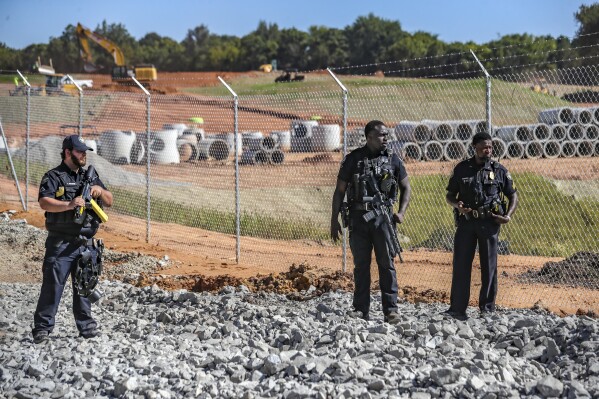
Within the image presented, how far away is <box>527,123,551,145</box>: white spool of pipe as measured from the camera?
81.2ft

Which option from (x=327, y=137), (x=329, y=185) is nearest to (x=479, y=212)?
(x=329, y=185)

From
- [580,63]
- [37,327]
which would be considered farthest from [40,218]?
[580,63]

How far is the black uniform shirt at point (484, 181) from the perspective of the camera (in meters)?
8.73

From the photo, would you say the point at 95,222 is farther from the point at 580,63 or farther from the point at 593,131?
the point at 580,63

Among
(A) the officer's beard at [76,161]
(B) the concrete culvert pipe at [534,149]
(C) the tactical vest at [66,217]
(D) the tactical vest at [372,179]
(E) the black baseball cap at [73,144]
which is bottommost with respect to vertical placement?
(C) the tactical vest at [66,217]

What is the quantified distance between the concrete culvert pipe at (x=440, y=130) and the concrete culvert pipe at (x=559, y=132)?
270cm

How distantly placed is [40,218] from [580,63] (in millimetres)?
24656

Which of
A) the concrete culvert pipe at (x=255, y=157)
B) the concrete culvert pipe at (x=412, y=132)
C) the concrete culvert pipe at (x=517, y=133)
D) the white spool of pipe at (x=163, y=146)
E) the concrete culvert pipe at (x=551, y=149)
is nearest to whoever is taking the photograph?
the concrete culvert pipe at (x=551, y=149)

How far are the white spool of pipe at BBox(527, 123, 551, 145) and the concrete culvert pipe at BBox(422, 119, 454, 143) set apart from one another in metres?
2.25

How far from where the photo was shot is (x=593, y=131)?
25.0 m

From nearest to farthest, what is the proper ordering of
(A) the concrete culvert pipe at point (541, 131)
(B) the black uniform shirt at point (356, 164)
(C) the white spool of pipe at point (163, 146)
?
(B) the black uniform shirt at point (356, 164) → (A) the concrete culvert pipe at point (541, 131) → (C) the white spool of pipe at point (163, 146)

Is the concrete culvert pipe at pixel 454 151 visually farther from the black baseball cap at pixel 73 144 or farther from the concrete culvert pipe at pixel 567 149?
the black baseball cap at pixel 73 144

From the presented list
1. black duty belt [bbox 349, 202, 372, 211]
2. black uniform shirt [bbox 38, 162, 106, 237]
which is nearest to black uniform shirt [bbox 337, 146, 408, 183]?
black duty belt [bbox 349, 202, 372, 211]

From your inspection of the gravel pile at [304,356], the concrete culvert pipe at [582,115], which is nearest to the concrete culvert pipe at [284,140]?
the concrete culvert pipe at [582,115]
